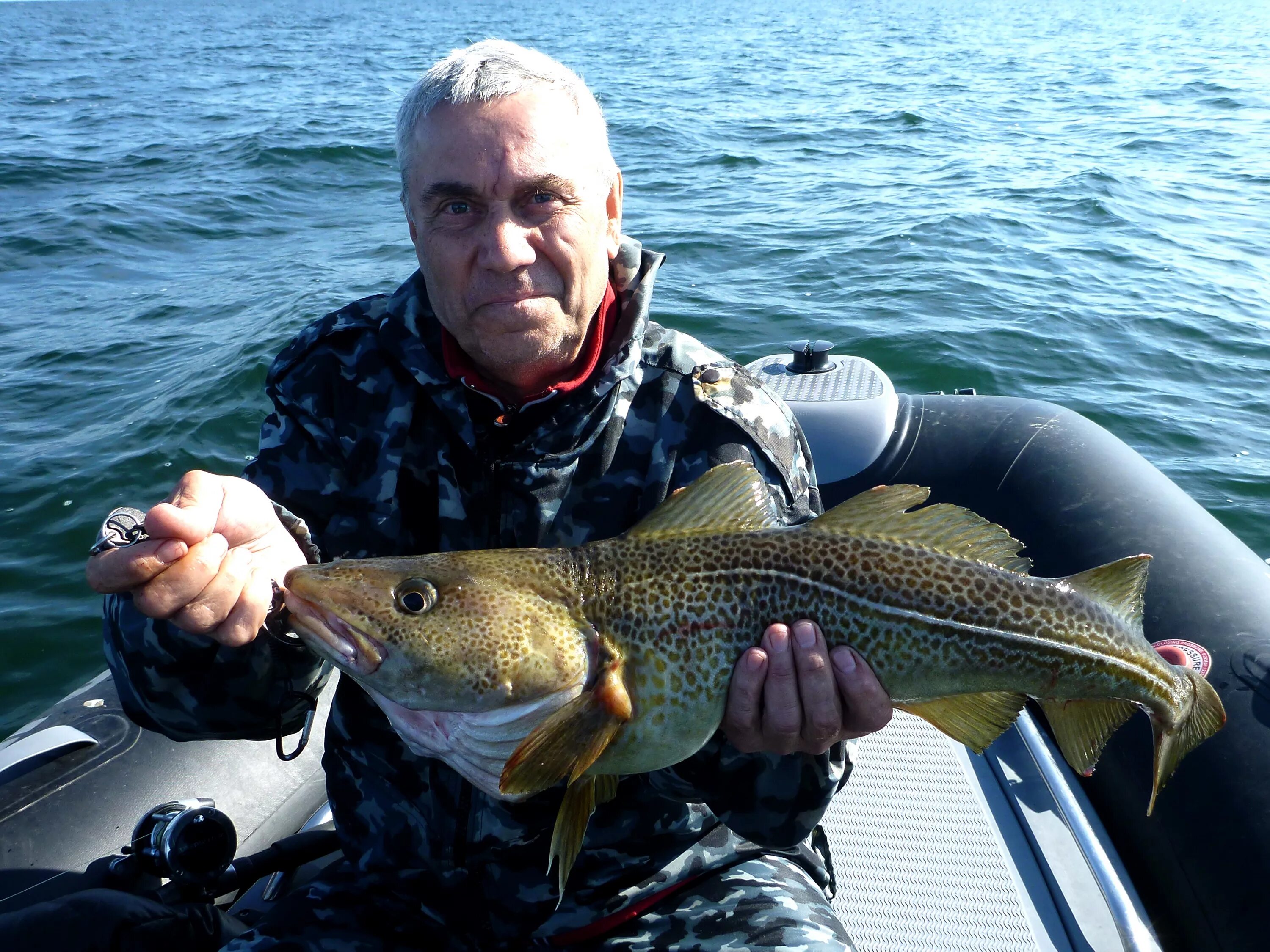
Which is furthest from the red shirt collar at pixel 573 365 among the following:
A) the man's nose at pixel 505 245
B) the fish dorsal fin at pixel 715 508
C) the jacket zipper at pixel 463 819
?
the jacket zipper at pixel 463 819

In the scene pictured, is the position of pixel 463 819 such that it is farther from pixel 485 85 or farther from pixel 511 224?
pixel 485 85

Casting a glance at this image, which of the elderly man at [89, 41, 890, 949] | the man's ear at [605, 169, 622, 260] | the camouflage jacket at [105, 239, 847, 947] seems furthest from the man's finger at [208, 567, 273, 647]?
the man's ear at [605, 169, 622, 260]

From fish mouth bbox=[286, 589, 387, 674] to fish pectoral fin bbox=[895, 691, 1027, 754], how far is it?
133 cm

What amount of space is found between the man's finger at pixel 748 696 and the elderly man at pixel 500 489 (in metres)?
0.13

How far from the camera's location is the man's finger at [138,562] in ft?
7.04

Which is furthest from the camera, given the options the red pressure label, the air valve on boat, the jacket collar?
the air valve on boat

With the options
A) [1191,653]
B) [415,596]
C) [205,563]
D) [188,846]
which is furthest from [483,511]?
[1191,653]

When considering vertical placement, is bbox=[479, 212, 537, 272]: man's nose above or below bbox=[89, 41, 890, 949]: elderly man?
above

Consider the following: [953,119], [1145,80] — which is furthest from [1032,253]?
[1145,80]

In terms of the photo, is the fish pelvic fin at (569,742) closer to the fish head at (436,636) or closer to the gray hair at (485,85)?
the fish head at (436,636)

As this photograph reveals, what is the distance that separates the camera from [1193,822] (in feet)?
11.9

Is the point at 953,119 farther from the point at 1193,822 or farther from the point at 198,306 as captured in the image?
the point at 1193,822

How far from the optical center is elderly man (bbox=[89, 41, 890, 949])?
2.84m

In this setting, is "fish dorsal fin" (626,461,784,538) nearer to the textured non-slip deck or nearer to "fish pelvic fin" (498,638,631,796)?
"fish pelvic fin" (498,638,631,796)
